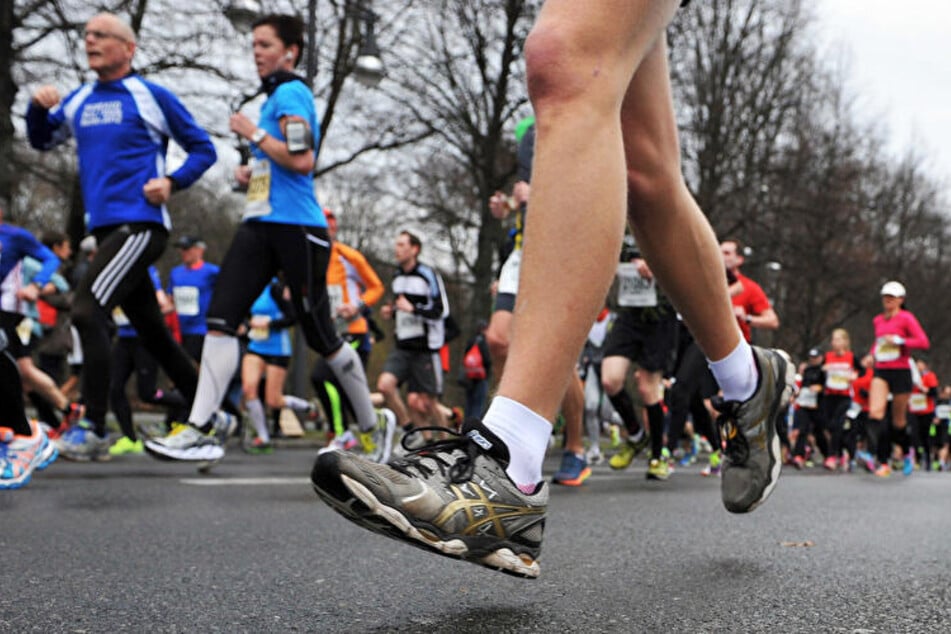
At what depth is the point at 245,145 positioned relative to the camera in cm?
605


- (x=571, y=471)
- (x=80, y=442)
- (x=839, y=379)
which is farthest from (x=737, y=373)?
(x=839, y=379)

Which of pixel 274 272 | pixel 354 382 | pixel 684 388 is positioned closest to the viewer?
pixel 274 272

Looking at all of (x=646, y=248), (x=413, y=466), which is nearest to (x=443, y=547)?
(x=413, y=466)

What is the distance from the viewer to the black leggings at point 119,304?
17.4 ft

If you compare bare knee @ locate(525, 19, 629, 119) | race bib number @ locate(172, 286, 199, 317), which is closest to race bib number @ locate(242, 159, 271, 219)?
bare knee @ locate(525, 19, 629, 119)

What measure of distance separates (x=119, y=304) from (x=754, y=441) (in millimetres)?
4077

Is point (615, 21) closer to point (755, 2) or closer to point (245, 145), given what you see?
point (245, 145)

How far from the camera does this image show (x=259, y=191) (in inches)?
209

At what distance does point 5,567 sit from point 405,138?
17.5 m

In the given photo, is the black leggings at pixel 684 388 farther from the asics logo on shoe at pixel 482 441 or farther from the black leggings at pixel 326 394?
the asics logo on shoe at pixel 482 441

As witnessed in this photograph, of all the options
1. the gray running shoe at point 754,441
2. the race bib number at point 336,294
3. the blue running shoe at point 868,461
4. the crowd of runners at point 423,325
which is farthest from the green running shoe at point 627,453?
the blue running shoe at point 868,461

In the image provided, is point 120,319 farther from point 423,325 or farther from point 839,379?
point 839,379

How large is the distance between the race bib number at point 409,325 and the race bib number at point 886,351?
540 centimetres

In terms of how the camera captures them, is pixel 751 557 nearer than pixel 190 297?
Yes
